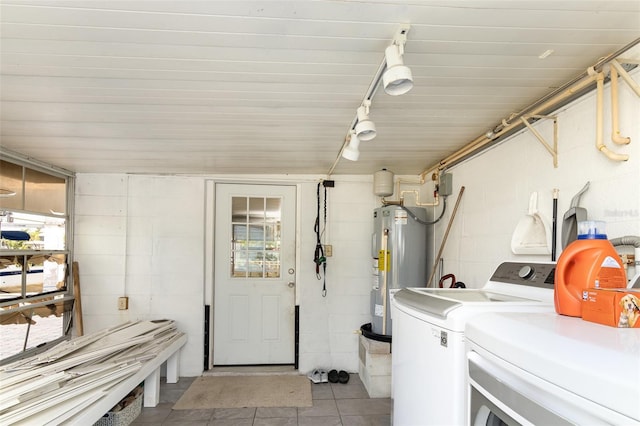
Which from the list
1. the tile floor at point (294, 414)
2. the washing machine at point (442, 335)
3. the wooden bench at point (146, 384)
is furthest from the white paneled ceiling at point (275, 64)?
the tile floor at point (294, 414)

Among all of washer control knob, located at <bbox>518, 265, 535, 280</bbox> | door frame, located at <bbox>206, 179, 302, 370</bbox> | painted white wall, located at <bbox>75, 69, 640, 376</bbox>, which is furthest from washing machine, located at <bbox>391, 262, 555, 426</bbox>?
door frame, located at <bbox>206, 179, 302, 370</bbox>

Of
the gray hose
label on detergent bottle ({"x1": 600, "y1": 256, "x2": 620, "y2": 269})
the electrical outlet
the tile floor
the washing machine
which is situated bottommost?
the tile floor

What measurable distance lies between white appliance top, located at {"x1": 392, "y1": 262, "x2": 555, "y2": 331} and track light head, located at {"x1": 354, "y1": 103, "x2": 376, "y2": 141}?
2.83 feet

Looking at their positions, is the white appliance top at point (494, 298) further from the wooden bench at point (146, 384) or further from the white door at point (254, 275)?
the white door at point (254, 275)

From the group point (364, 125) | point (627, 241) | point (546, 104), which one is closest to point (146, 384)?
point (364, 125)

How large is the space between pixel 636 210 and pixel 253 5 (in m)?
1.61

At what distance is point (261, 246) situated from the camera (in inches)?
155

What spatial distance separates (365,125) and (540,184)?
3.39 ft

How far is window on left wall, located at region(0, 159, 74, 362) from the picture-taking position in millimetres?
2838

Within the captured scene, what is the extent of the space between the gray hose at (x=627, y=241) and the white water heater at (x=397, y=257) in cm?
192

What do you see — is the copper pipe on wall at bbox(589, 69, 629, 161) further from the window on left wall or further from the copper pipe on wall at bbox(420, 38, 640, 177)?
the window on left wall

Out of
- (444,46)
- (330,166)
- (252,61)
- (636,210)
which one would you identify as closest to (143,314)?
(330,166)

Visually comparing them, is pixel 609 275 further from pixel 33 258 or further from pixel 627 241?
pixel 33 258

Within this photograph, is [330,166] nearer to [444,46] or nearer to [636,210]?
[444,46]
